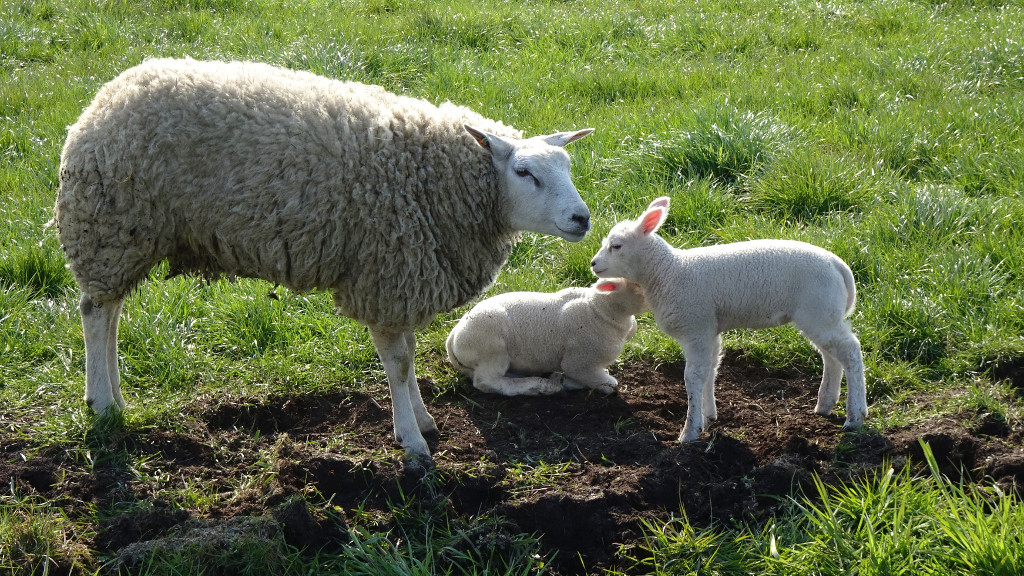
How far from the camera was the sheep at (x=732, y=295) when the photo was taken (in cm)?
378

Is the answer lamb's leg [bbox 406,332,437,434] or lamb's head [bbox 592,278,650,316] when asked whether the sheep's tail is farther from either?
lamb's leg [bbox 406,332,437,434]

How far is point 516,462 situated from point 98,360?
1907 millimetres

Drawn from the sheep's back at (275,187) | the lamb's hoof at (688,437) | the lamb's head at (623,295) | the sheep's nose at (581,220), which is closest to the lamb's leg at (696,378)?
the lamb's hoof at (688,437)

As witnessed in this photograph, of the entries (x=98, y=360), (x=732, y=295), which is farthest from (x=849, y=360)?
(x=98, y=360)

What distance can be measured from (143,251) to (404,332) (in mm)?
1111

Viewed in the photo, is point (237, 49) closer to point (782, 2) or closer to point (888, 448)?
point (782, 2)

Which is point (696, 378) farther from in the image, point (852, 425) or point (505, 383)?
point (505, 383)

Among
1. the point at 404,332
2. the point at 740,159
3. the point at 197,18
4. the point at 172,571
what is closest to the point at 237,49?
the point at 197,18

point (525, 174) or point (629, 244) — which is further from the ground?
point (525, 174)

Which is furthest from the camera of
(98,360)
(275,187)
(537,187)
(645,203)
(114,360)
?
(645,203)

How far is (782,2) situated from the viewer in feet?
32.8

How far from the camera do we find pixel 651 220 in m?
3.95

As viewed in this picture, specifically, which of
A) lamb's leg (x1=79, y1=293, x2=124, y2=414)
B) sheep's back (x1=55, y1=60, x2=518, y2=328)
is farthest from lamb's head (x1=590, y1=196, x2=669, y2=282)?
lamb's leg (x1=79, y1=293, x2=124, y2=414)

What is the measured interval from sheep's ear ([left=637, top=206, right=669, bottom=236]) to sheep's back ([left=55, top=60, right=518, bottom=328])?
2.17 feet
